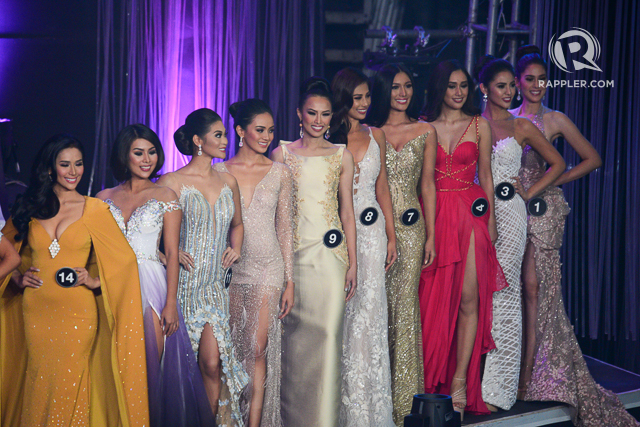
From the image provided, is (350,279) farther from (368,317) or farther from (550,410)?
(550,410)

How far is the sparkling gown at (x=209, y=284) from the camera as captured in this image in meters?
3.22

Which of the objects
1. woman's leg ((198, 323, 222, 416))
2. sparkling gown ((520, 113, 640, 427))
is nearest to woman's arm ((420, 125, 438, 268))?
sparkling gown ((520, 113, 640, 427))

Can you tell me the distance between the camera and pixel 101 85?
407cm

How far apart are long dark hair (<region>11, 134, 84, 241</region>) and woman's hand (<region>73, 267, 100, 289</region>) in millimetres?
257

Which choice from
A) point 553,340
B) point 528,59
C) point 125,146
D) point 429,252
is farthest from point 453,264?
point 125,146

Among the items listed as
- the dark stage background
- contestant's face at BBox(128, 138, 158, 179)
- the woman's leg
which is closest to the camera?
contestant's face at BBox(128, 138, 158, 179)

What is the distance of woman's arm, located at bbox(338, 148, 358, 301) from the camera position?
3.48 m

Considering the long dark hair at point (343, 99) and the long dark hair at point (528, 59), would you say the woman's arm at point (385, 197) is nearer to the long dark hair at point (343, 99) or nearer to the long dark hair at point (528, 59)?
the long dark hair at point (343, 99)

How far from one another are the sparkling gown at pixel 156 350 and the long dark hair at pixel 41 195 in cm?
28

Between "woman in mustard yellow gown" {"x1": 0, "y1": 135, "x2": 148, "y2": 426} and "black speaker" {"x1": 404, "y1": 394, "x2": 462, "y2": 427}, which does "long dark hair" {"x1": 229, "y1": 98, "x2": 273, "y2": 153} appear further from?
"black speaker" {"x1": 404, "y1": 394, "x2": 462, "y2": 427}

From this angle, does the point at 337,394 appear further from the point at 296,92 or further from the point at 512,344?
the point at 296,92

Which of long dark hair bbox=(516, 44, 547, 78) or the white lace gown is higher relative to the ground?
long dark hair bbox=(516, 44, 547, 78)

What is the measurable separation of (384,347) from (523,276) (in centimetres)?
118

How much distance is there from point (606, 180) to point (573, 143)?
139 centimetres
